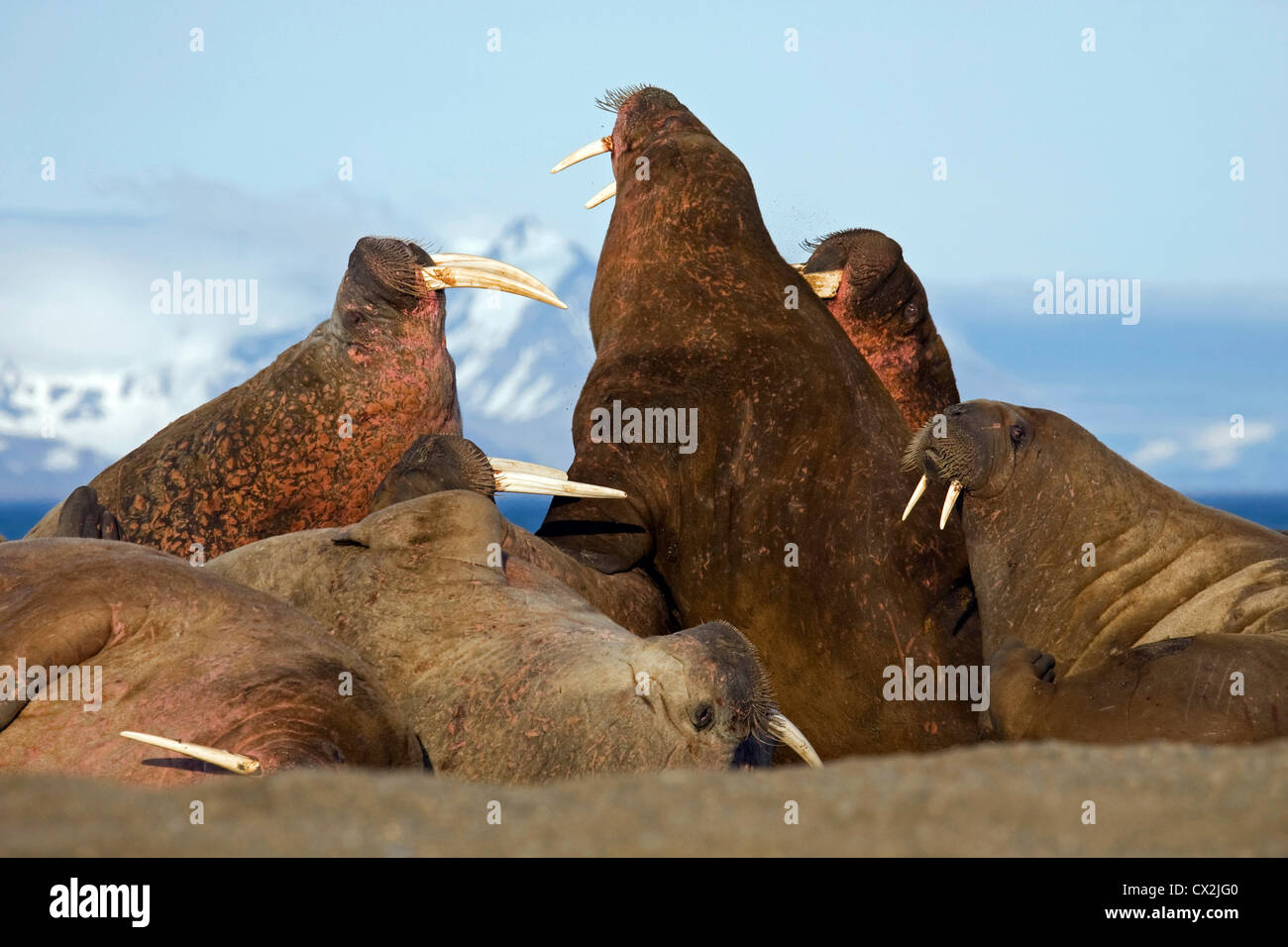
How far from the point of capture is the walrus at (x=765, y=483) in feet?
20.8

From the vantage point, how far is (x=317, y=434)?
716cm

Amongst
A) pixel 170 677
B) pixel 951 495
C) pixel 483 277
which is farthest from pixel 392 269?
pixel 170 677

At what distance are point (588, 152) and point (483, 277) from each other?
1732mm

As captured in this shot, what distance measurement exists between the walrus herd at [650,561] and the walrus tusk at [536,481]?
0.03 meters

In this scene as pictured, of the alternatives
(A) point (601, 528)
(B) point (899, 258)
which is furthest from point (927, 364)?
(A) point (601, 528)

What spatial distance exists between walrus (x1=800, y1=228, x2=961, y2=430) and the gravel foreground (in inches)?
220

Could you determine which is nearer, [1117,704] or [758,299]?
[1117,704]

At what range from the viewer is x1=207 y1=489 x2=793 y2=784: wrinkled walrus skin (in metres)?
4.07

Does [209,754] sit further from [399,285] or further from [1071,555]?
[399,285]

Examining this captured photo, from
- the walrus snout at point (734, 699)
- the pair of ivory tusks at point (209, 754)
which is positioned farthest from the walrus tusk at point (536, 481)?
the pair of ivory tusks at point (209, 754)
